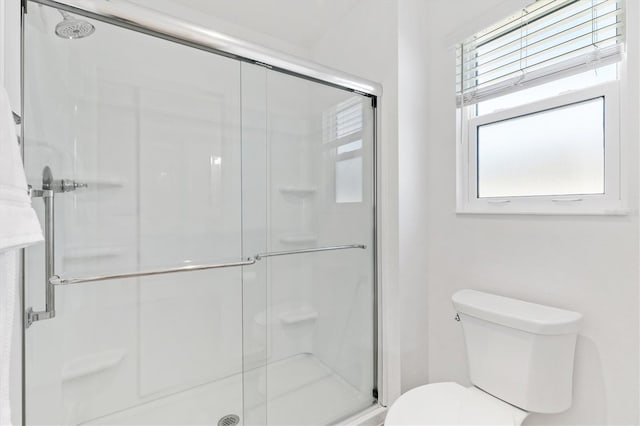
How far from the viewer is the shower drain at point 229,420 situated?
4.41 feet

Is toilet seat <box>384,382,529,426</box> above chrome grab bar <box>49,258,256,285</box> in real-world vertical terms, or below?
below

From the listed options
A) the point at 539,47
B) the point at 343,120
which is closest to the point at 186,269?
the point at 343,120

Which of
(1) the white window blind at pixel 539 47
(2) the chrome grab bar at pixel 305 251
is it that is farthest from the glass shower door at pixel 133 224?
(1) the white window blind at pixel 539 47

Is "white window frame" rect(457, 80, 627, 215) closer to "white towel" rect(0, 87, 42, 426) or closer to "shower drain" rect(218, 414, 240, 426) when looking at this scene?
"shower drain" rect(218, 414, 240, 426)

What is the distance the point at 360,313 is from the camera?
1.63 m

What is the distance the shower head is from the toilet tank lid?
1.68 metres

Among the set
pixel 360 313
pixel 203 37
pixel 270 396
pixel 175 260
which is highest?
pixel 203 37

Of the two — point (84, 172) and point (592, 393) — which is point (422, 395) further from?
point (84, 172)

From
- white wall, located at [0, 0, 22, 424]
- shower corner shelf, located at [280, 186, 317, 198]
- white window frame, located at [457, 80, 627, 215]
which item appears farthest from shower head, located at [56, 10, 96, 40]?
white window frame, located at [457, 80, 627, 215]

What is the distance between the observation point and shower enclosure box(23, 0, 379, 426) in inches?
41.4

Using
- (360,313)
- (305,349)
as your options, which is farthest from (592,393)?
(305,349)

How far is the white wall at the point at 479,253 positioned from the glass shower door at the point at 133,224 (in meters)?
0.87

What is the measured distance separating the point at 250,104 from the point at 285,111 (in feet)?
0.55

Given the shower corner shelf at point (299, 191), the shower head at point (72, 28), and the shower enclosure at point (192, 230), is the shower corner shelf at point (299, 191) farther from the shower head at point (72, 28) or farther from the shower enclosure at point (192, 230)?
the shower head at point (72, 28)
